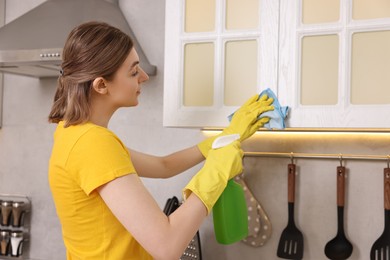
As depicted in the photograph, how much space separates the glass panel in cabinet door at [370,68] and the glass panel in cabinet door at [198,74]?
44cm

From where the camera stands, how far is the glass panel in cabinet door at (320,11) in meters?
1.70

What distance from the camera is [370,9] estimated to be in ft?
5.42

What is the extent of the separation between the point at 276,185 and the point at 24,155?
1153 millimetres

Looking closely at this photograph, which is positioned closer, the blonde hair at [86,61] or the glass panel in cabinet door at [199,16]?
the blonde hair at [86,61]

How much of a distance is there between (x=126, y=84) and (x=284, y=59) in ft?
1.68

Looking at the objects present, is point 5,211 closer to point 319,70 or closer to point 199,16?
point 199,16

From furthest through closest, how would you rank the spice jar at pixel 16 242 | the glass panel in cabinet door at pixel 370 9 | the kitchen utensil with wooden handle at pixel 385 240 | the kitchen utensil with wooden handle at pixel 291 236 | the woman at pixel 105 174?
the spice jar at pixel 16 242, the kitchen utensil with wooden handle at pixel 291 236, the kitchen utensil with wooden handle at pixel 385 240, the glass panel in cabinet door at pixel 370 9, the woman at pixel 105 174

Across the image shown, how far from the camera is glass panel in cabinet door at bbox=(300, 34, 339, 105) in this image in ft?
5.57

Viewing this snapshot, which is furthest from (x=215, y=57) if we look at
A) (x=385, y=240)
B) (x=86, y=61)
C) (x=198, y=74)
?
(x=385, y=240)

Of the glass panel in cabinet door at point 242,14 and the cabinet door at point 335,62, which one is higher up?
the glass panel in cabinet door at point 242,14

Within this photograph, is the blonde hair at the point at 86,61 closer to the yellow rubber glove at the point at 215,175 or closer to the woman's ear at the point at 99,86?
the woman's ear at the point at 99,86

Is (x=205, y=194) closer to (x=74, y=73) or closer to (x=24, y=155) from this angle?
(x=74, y=73)

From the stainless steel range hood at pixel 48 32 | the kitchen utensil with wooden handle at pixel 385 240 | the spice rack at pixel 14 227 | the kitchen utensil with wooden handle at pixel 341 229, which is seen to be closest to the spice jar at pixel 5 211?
the spice rack at pixel 14 227

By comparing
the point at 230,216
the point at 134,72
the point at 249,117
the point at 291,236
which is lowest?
the point at 291,236
